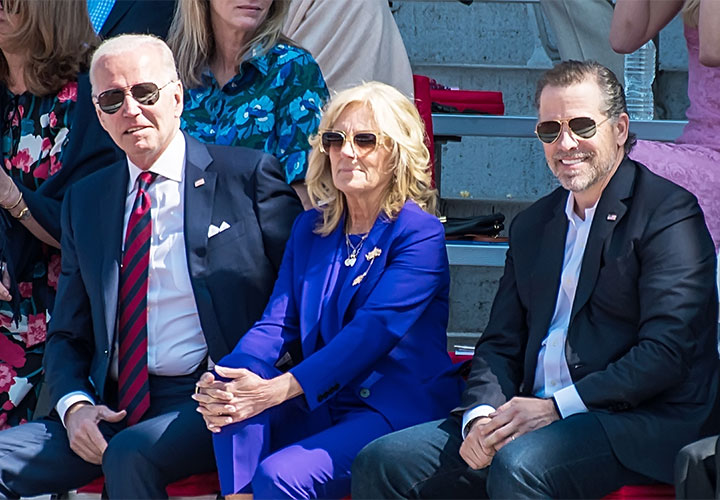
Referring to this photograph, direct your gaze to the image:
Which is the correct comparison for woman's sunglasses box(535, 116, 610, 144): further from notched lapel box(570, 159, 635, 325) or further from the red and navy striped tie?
the red and navy striped tie

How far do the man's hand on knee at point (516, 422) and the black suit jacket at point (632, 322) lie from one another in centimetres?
10

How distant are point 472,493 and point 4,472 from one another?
1.30m

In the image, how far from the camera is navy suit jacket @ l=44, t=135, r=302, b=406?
363cm

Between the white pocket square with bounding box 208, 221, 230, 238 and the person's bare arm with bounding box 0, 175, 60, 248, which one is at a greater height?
the person's bare arm with bounding box 0, 175, 60, 248

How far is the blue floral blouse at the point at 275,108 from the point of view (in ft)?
13.0

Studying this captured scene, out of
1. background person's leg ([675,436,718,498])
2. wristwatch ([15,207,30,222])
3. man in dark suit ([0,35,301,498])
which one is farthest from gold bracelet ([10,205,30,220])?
background person's leg ([675,436,718,498])

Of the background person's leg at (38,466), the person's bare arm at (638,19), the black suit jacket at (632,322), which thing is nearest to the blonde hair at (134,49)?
the background person's leg at (38,466)

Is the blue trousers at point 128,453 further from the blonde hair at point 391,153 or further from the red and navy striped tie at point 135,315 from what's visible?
the blonde hair at point 391,153

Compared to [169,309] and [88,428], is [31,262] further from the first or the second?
[88,428]

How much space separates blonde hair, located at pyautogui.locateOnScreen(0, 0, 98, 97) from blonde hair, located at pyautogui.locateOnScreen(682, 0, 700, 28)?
6.41 ft

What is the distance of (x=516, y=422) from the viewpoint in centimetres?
323

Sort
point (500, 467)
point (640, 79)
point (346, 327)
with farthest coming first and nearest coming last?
point (640, 79), point (346, 327), point (500, 467)

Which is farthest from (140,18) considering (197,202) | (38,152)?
(197,202)

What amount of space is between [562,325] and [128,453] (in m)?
1.21
